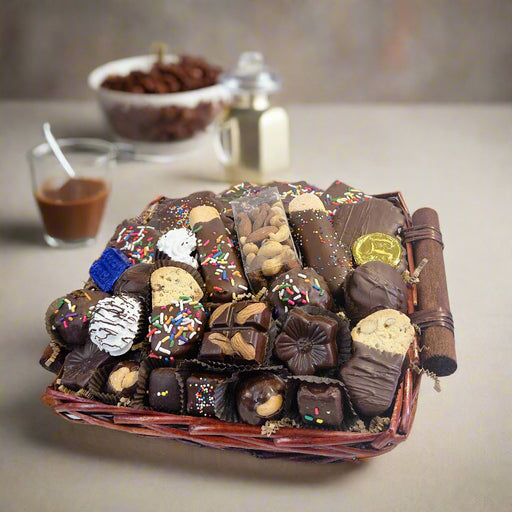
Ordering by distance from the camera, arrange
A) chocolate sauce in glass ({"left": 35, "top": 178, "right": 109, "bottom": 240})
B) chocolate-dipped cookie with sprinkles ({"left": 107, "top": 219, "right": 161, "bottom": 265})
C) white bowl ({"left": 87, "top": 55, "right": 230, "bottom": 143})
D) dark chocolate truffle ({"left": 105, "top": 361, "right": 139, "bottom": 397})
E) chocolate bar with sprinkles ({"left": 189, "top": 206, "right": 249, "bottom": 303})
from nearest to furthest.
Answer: dark chocolate truffle ({"left": 105, "top": 361, "right": 139, "bottom": 397}) → chocolate bar with sprinkles ({"left": 189, "top": 206, "right": 249, "bottom": 303}) → chocolate-dipped cookie with sprinkles ({"left": 107, "top": 219, "right": 161, "bottom": 265}) → chocolate sauce in glass ({"left": 35, "top": 178, "right": 109, "bottom": 240}) → white bowl ({"left": 87, "top": 55, "right": 230, "bottom": 143})

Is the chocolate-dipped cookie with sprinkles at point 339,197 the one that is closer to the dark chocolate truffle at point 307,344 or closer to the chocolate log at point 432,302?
the chocolate log at point 432,302

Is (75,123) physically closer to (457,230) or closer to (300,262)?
(457,230)

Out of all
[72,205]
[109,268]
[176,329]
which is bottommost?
[176,329]

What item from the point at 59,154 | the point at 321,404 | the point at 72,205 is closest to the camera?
the point at 321,404

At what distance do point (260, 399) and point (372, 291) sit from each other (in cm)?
28

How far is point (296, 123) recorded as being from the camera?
295 cm

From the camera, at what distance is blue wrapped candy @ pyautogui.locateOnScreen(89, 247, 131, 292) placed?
138cm

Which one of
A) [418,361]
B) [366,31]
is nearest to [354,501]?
[418,361]

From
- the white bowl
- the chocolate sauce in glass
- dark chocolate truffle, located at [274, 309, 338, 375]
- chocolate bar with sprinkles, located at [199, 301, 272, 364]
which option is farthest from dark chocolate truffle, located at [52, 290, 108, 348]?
the white bowl

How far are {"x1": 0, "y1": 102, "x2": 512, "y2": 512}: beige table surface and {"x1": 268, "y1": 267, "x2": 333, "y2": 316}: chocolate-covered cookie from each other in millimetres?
287

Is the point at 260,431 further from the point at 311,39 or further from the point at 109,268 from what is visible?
the point at 311,39

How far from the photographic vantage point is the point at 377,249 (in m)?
1.39

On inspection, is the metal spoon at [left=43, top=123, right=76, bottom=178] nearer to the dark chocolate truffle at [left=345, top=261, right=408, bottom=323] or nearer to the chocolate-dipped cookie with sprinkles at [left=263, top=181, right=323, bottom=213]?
the chocolate-dipped cookie with sprinkles at [left=263, top=181, right=323, bottom=213]

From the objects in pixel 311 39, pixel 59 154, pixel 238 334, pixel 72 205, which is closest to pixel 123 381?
pixel 238 334
